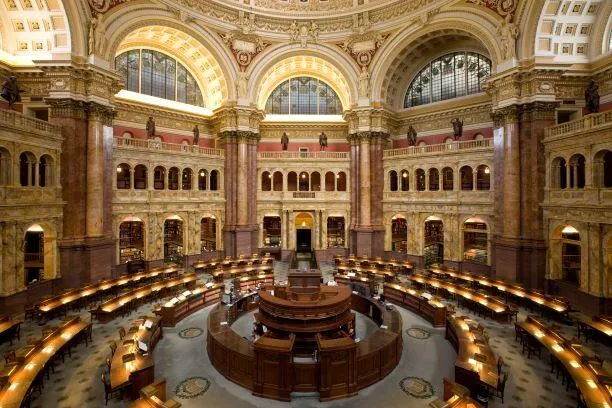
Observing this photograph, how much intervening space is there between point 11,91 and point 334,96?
25616mm

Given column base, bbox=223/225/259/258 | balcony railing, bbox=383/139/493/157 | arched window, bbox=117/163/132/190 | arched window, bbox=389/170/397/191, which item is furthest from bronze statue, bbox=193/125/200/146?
arched window, bbox=389/170/397/191

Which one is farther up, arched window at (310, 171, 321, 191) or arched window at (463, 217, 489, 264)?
arched window at (310, 171, 321, 191)

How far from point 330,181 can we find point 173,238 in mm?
16189

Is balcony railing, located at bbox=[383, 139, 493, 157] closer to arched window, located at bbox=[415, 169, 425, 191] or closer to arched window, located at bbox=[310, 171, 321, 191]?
arched window, located at bbox=[415, 169, 425, 191]

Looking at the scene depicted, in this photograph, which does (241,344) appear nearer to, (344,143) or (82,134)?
(82,134)

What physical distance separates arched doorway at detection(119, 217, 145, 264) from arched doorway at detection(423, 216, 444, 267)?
79.3 ft

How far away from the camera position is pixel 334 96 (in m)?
33.9

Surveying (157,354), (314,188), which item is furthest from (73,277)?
(314,188)

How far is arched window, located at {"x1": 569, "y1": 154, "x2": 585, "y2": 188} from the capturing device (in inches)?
695

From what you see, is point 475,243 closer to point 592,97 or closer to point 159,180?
point 592,97

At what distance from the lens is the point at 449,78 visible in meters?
29.0

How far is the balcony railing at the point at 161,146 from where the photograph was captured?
24094 millimetres

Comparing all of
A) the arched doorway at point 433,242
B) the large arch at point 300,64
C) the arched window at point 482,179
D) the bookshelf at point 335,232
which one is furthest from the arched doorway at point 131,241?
the arched window at point 482,179

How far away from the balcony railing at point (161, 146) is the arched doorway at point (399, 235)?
17.8 m
